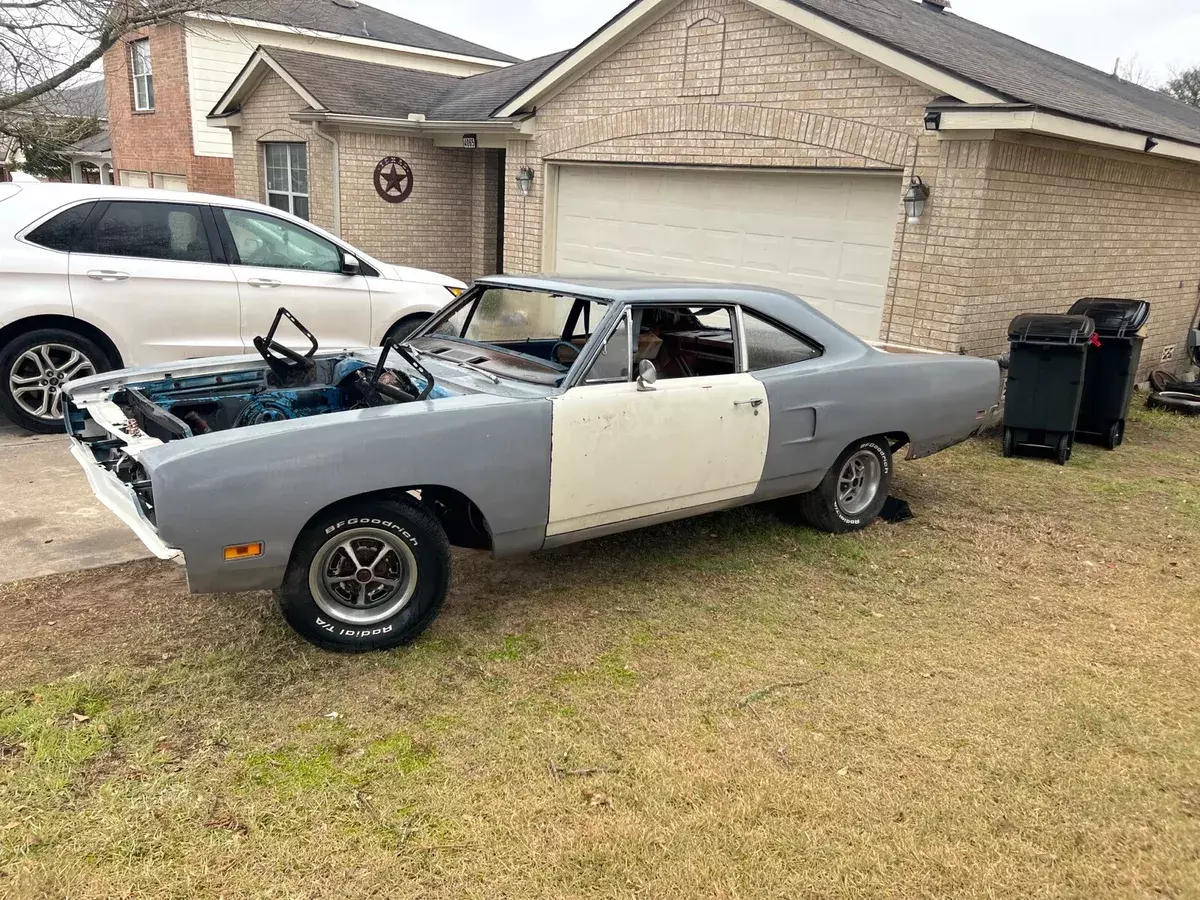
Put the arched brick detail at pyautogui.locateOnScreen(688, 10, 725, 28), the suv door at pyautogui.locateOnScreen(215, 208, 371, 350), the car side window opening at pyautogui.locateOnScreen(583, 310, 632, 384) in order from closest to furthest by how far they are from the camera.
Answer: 1. the car side window opening at pyautogui.locateOnScreen(583, 310, 632, 384)
2. the suv door at pyautogui.locateOnScreen(215, 208, 371, 350)
3. the arched brick detail at pyautogui.locateOnScreen(688, 10, 725, 28)

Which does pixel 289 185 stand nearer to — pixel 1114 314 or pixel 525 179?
pixel 525 179

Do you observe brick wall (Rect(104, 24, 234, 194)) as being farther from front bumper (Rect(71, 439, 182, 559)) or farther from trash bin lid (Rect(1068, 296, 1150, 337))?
front bumper (Rect(71, 439, 182, 559))

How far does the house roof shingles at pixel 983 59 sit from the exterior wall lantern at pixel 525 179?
4362mm

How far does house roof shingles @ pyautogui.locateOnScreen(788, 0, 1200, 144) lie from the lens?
772cm

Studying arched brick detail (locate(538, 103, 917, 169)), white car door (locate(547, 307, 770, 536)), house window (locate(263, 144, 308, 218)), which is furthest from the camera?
house window (locate(263, 144, 308, 218))

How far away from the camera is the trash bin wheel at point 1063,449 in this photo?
23.6 ft

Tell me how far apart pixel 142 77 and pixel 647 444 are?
22551 millimetres

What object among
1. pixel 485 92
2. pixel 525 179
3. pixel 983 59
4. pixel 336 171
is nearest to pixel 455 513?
pixel 983 59

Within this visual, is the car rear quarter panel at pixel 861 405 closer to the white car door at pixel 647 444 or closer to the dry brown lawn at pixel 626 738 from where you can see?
the white car door at pixel 647 444

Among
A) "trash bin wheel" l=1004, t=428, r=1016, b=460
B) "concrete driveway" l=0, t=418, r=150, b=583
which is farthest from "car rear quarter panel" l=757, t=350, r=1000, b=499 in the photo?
"concrete driveway" l=0, t=418, r=150, b=583

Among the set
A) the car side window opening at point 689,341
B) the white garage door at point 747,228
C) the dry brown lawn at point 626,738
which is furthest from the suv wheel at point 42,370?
the white garage door at point 747,228

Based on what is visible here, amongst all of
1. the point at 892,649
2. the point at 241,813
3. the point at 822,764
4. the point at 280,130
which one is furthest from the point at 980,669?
the point at 280,130

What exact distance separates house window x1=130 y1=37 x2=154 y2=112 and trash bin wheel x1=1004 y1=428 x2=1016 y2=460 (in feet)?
69.5

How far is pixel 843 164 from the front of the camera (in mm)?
8328
